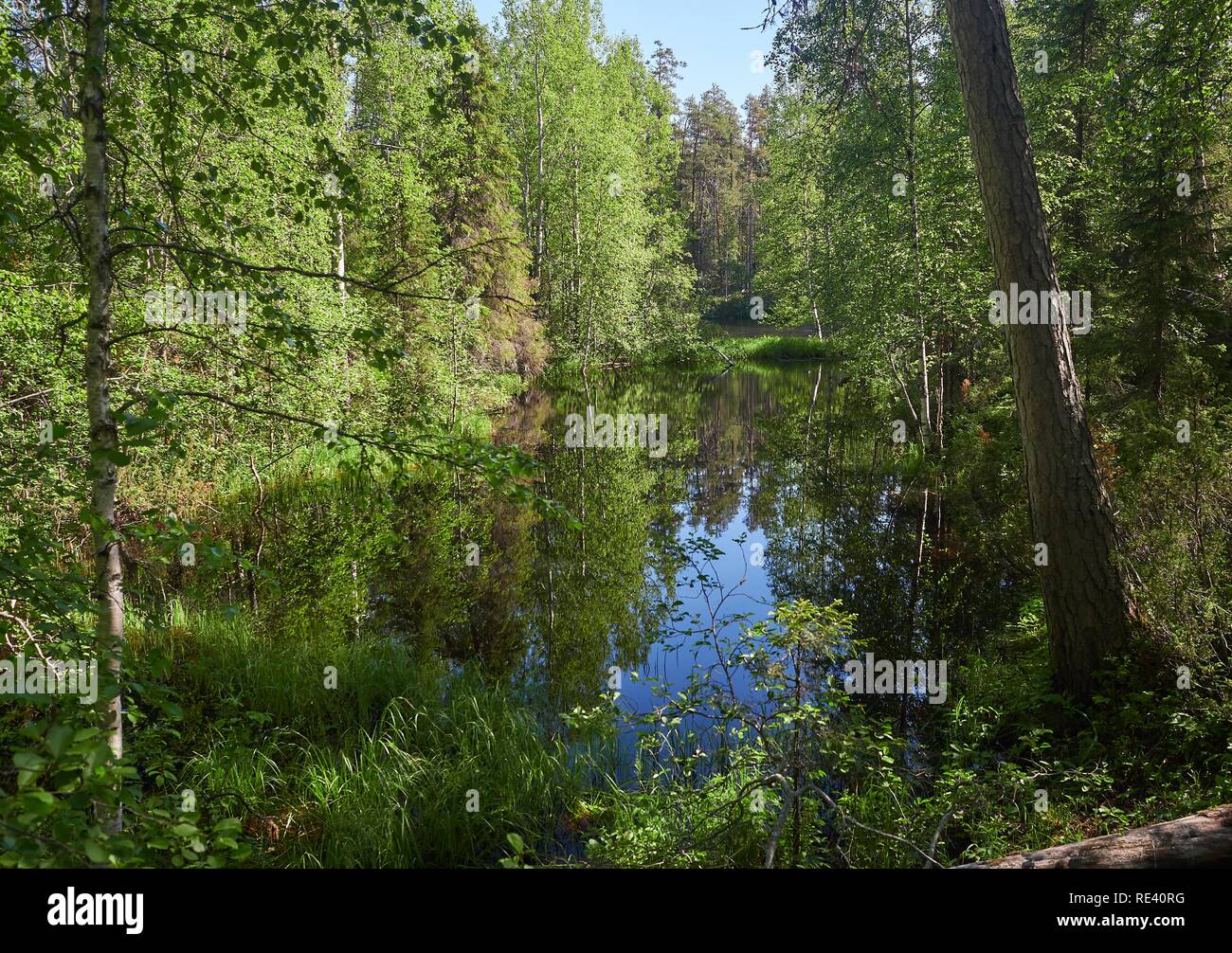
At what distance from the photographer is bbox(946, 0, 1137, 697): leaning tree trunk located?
5.03 m

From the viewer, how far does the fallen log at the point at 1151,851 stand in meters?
2.60

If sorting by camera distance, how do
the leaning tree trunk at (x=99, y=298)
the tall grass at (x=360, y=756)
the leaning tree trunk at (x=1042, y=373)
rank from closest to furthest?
the leaning tree trunk at (x=99, y=298) → the tall grass at (x=360, y=756) → the leaning tree trunk at (x=1042, y=373)

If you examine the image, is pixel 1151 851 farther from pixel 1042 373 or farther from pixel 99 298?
pixel 99 298

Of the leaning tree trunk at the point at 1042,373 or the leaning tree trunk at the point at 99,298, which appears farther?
the leaning tree trunk at the point at 1042,373

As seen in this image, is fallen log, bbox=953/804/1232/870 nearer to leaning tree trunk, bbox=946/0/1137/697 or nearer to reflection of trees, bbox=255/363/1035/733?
leaning tree trunk, bbox=946/0/1137/697

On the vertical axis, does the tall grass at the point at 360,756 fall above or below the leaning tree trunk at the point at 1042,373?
below

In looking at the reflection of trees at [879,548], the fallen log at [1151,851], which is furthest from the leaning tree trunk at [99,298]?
the reflection of trees at [879,548]

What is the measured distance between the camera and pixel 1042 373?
5.11 m

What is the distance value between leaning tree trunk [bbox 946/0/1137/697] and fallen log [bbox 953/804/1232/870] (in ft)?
8.62

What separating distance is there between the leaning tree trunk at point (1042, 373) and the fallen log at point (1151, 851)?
8.62ft

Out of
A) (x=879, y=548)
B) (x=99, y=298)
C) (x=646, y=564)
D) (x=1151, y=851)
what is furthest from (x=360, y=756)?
(x=879, y=548)

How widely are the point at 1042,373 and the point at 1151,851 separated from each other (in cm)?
348

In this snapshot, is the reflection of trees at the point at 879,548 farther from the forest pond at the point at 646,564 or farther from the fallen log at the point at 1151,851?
the fallen log at the point at 1151,851

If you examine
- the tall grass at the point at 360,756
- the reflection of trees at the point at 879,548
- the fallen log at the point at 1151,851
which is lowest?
the tall grass at the point at 360,756
